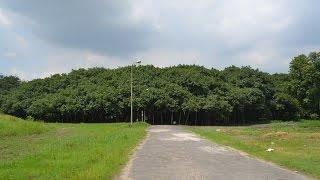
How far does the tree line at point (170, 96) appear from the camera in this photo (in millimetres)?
80000

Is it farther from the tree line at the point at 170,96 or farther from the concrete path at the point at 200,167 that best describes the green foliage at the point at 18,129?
the tree line at the point at 170,96

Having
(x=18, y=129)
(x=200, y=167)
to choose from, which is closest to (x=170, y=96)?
(x=18, y=129)

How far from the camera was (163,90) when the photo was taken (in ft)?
267

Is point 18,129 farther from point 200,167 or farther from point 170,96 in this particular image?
point 170,96

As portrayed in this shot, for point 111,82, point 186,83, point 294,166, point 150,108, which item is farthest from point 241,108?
point 294,166

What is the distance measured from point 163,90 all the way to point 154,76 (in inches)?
373

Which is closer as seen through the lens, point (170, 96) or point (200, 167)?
point (200, 167)

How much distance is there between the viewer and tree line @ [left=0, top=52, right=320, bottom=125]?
80000 mm

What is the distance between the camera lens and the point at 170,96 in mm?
81062

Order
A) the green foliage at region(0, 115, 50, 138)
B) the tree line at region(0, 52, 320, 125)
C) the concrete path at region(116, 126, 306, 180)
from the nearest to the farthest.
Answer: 1. the concrete path at region(116, 126, 306, 180)
2. the green foliage at region(0, 115, 50, 138)
3. the tree line at region(0, 52, 320, 125)

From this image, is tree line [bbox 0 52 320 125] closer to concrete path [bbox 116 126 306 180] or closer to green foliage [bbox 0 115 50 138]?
green foliage [bbox 0 115 50 138]

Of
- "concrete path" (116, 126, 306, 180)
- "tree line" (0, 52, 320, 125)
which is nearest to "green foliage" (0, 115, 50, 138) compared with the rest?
"concrete path" (116, 126, 306, 180)

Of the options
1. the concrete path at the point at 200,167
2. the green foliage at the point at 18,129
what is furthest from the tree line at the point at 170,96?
the concrete path at the point at 200,167

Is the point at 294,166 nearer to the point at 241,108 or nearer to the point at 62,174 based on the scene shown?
the point at 62,174
